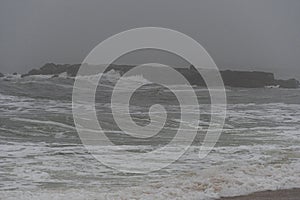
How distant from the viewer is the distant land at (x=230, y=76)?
52.0 metres

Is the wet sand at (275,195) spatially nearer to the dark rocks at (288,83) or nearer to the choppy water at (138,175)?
the choppy water at (138,175)

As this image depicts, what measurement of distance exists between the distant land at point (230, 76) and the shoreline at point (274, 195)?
43320 millimetres

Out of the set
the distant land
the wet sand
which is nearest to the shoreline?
the wet sand

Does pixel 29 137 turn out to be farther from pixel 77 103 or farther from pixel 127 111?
pixel 77 103

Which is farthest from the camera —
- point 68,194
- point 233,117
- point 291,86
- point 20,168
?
point 291,86

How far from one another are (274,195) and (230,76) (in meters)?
48.3

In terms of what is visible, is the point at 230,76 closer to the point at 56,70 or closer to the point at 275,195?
the point at 56,70

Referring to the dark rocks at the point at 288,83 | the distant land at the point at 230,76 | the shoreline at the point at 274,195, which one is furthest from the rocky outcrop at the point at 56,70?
the shoreline at the point at 274,195

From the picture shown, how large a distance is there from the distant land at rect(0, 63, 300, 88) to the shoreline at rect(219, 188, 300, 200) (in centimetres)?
4332

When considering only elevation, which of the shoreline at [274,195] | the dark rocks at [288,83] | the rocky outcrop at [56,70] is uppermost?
the rocky outcrop at [56,70]

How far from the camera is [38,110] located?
2091 centimetres

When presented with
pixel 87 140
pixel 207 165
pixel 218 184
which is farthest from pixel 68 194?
pixel 87 140

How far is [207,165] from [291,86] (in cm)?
4697

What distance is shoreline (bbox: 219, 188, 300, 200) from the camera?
6395 mm
